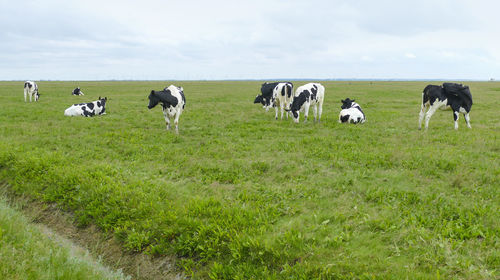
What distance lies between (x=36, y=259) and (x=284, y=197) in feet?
14.0

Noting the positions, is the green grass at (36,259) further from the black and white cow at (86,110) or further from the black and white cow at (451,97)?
the black and white cow at (86,110)

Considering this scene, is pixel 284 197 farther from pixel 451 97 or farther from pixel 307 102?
pixel 451 97

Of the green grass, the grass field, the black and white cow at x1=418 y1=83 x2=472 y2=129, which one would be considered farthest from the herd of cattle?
the green grass

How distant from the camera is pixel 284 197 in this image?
612 cm

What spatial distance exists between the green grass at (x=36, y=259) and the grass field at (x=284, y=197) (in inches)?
32.5

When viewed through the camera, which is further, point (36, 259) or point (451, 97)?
Answer: point (451, 97)

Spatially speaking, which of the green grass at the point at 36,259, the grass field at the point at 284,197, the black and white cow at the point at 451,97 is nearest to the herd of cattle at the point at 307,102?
the black and white cow at the point at 451,97

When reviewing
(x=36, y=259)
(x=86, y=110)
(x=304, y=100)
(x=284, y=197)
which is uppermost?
(x=304, y=100)

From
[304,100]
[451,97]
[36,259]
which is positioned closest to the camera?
[36,259]

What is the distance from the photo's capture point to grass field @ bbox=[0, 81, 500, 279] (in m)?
4.23

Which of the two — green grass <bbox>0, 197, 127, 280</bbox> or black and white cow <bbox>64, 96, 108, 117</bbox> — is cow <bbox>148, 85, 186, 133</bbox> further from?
green grass <bbox>0, 197, 127, 280</bbox>

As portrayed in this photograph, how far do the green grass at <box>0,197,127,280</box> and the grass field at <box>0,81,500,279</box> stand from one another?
0.83 meters

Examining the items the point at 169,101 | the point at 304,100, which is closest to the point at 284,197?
the point at 169,101

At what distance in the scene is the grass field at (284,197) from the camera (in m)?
4.23
